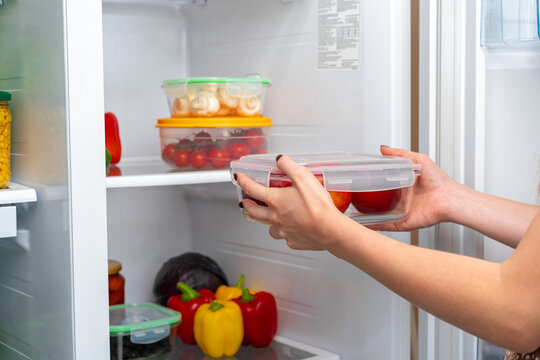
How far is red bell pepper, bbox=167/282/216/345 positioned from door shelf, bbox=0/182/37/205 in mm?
566

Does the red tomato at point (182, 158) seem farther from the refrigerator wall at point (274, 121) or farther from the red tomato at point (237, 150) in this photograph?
the refrigerator wall at point (274, 121)

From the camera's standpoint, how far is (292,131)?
161 cm

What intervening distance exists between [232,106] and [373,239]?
73 cm

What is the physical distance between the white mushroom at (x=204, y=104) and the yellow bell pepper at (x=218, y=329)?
1.51 feet

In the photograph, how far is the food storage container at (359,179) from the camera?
1047 mm

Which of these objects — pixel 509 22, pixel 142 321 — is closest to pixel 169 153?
pixel 142 321

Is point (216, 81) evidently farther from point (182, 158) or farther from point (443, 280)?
point (443, 280)

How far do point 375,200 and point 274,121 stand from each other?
60 cm

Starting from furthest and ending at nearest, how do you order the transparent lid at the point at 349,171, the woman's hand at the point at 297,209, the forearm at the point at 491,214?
1. the forearm at the point at 491,214
2. the transparent lid at the point at 349,171
3. the woman's hand at the point at 297,209

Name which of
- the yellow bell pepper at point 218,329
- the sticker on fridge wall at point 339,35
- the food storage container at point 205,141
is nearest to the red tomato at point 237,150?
the food storage container at point 205,141

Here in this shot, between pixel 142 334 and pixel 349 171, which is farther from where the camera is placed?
pixel 142 334

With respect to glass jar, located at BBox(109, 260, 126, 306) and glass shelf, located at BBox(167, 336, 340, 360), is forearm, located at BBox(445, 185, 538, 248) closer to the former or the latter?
glass shelf, located at BBox(167, 336, 340, 360)

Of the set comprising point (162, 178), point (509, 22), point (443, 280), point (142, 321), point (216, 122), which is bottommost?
point (142, 321)

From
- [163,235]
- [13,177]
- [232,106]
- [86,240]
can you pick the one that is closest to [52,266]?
[86,240]
